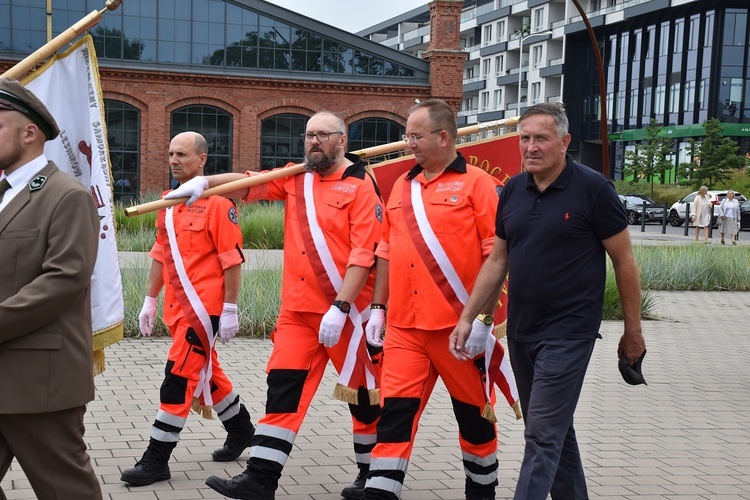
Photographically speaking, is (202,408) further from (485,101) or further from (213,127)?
(485,101)

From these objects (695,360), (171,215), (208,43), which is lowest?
(695,360)

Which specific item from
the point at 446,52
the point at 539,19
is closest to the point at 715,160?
the point at 446,52

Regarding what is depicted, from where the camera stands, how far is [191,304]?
605cm

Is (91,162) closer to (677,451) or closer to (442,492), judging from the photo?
(442,492)

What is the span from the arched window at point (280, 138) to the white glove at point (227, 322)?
34017 mm

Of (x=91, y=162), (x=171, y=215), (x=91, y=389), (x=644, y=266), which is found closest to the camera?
(x=91, y=389)

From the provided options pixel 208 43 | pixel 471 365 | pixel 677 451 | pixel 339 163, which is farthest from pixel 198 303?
pixel 208 43

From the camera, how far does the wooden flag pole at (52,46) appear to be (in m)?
4.26

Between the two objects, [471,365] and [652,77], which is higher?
[652,77]

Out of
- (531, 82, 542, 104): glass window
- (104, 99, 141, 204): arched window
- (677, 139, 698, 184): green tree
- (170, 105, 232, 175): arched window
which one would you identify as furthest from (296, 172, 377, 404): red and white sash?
(531, 82, 542, 104): glass window

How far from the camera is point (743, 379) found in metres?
9.92

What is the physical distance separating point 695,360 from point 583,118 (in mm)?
75041

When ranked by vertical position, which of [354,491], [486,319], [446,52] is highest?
[446,52]

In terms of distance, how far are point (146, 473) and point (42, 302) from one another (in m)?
2.45
